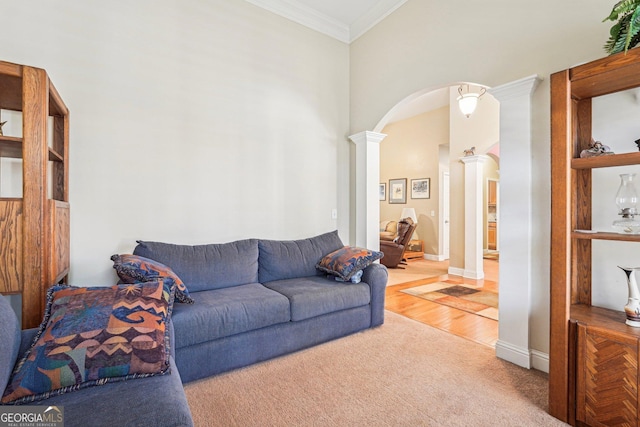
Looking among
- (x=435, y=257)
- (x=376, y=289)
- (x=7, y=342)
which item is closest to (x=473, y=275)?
(x=435, y=257)

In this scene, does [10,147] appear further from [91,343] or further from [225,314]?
[225,314]

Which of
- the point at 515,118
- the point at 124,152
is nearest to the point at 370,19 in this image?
the point at 515,118

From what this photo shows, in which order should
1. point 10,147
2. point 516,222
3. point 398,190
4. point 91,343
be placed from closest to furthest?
1. point 91,343
2. point 10,147
3. point 516,222
4. point 398,190

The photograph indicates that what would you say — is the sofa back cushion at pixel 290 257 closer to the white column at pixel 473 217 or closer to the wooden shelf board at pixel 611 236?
the wooden shelf board at pixel 611 236

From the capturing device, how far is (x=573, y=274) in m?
1.83

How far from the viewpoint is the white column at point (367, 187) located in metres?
3.78

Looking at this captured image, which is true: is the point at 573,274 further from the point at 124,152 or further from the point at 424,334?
the point at 124,152

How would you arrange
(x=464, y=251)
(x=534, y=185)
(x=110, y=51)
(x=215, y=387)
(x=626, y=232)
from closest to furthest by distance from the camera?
(x=626, y=232) < (x=215, y=387) < (x=534, y=185) < (x=110, y=51) < (x=464, y=251)

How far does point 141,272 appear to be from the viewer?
200 cm

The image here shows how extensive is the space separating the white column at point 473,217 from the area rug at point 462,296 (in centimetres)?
59

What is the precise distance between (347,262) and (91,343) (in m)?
2.02

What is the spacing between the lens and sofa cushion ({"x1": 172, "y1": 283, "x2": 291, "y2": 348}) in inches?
78.0

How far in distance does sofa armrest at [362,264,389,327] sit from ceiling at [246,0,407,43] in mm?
2884

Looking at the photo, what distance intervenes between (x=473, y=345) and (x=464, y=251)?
301 cm
